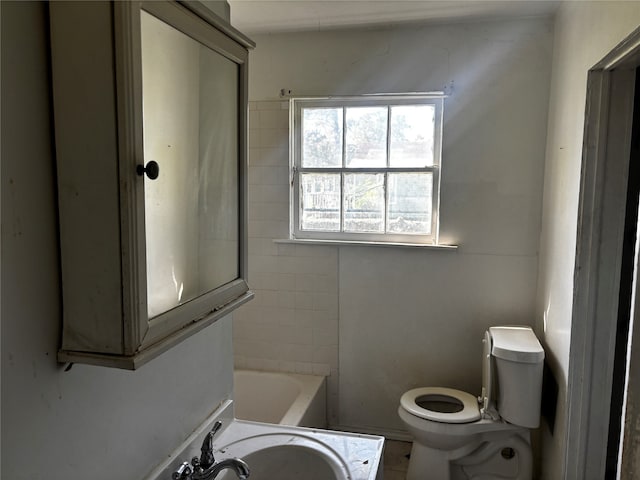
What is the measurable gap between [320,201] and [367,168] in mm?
341

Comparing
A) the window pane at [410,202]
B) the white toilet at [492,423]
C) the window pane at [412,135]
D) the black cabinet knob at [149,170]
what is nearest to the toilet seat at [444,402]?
the white toilet at [492,423]

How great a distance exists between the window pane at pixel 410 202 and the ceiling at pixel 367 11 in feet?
2.70

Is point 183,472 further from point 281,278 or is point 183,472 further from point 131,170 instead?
point 281,278

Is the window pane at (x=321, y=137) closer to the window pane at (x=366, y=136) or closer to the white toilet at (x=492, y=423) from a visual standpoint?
the window pane at (x=366, y=136)

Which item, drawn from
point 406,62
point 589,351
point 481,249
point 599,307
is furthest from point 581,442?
point 406,62

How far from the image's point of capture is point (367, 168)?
282cm

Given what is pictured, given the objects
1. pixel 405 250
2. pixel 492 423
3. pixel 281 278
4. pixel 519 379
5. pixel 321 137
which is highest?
pixel 321 137

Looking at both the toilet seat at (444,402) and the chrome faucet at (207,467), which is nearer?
the chrome faucet at (207,467)

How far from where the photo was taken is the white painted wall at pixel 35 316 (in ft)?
2.51

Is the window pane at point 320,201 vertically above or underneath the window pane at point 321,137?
underneath

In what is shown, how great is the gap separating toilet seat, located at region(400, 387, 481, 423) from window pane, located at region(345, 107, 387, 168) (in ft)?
4.19

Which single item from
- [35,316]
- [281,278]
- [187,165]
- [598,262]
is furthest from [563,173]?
[35,316]

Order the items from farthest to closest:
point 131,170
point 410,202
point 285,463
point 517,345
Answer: point 410,202, point 517,345, point 285,463, point 131,170

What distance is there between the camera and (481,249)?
2691 mm
